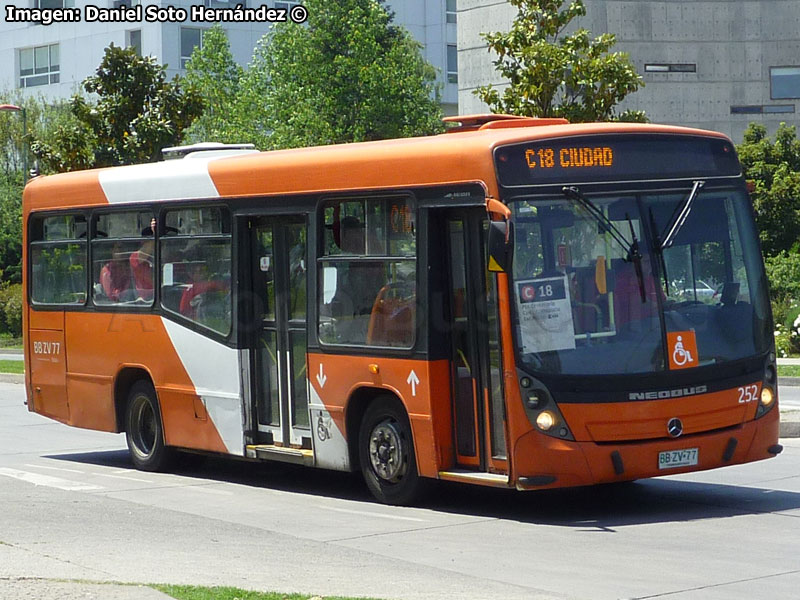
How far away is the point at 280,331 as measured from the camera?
13.0 metres

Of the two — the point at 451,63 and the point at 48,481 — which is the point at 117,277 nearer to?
the point at 48,481

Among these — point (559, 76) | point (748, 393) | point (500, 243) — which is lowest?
point (748, 393)

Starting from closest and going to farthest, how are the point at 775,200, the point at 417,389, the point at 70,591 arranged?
1. the point at 70,591
2. the point at 417,389
3. the point at 775,200

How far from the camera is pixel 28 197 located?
16.9 m

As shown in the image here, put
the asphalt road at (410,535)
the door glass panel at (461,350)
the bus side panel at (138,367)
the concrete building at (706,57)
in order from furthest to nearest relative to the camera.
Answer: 1. the concrete building at (706,57)
2. the bus side panel at (138,367)
3. the door glass panel at (461,350)
4. the asphalt road at (410,535)

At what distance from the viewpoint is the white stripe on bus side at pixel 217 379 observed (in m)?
13.4

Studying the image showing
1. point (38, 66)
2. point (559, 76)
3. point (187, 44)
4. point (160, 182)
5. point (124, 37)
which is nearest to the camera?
point (160, 182)

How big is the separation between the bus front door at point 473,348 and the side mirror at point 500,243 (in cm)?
43

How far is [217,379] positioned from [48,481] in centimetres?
197

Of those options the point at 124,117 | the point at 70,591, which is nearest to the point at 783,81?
the point at 124,117

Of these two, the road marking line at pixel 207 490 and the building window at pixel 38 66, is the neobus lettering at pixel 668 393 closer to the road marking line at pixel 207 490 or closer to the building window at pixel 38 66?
the road marking line at pixel 207 490

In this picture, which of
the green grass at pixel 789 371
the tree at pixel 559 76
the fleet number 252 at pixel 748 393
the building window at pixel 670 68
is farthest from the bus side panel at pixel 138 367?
the building window at pixel 670 68

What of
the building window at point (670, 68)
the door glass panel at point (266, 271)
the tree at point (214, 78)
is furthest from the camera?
the tree at point (214, 78)

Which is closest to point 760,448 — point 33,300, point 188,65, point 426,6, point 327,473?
point 327,473
